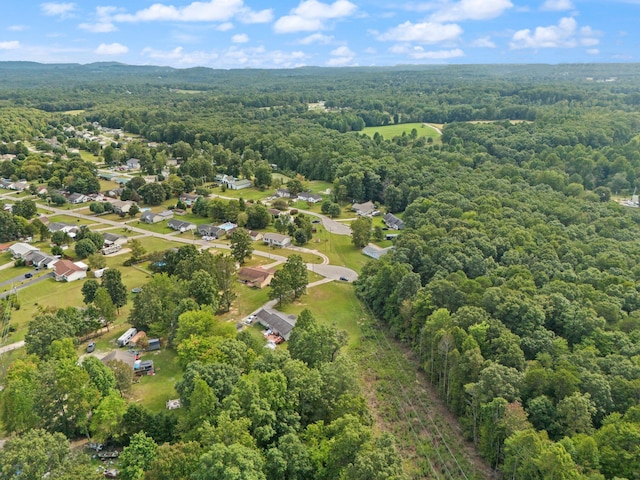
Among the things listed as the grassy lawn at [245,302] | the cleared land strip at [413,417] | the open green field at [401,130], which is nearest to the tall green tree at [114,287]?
the grassy lawn at [245,302]

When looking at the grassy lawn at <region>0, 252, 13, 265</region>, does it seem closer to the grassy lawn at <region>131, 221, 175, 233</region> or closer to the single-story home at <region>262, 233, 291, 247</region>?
the grassy lawn at <region>131, 221, 175, 233</region>

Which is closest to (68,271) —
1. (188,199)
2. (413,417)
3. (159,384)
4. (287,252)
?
(159,384)

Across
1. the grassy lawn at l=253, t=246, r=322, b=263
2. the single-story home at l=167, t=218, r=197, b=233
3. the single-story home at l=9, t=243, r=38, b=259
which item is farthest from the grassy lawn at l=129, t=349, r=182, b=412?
A: the single-story home at l=167, t=218, r=197, b=233

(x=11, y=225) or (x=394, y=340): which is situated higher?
(x=11, y=225)

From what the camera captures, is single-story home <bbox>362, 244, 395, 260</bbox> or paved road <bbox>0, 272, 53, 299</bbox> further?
single-story home <bbox>362, 244, 395, 260</bbox>

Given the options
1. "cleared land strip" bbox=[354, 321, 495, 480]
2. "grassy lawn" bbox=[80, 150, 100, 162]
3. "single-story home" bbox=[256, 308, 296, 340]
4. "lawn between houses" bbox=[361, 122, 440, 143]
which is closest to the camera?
"cleared land strip" bbox=[354, 321, 495, 480]

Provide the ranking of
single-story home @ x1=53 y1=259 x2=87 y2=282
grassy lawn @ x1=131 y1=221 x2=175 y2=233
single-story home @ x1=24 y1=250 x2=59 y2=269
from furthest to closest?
grassy lawn @ x1=131 y1=221 x2=175 y2=233 < single-story home @ x1=24 y1=250 x2=59 y2=269 < single-story home @ x1=53 y1=259 x2=87 y2=282

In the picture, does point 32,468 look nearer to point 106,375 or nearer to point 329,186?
→ point 106,375

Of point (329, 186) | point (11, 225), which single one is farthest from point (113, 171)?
point (329, 186)
